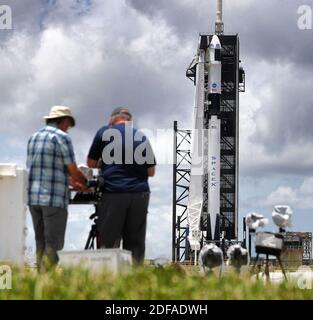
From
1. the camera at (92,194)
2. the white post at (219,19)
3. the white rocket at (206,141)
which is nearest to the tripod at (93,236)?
the camera at (92,194)

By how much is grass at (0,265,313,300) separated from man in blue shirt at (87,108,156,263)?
112 centimetres

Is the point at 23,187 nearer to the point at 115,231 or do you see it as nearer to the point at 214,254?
the point at 115,231

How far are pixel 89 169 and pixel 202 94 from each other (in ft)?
148

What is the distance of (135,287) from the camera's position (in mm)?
7309

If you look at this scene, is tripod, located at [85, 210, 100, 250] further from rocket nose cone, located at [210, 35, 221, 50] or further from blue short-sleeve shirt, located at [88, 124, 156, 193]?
rocket nose cone, located at [210, 35, 221, 50]

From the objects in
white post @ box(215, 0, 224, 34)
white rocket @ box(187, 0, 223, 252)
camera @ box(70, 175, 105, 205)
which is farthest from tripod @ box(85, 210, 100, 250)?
white post @ box(215, 0, 224, 34)

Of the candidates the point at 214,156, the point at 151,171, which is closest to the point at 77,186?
the point at 151,171

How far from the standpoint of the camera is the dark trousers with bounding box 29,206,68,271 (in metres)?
8.98

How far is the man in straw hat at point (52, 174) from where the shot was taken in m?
8.95

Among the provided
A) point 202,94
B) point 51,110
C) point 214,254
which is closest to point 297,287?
point 214,254

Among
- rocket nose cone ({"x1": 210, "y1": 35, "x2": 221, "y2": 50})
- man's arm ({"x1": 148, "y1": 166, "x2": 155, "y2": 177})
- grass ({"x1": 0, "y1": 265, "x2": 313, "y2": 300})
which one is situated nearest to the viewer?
grass ({"x1": 0, "y1": 265, "x2": 313, "y2": 300})

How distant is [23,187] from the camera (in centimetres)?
965

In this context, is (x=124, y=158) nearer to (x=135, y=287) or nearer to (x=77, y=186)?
(x=77, y=186)
